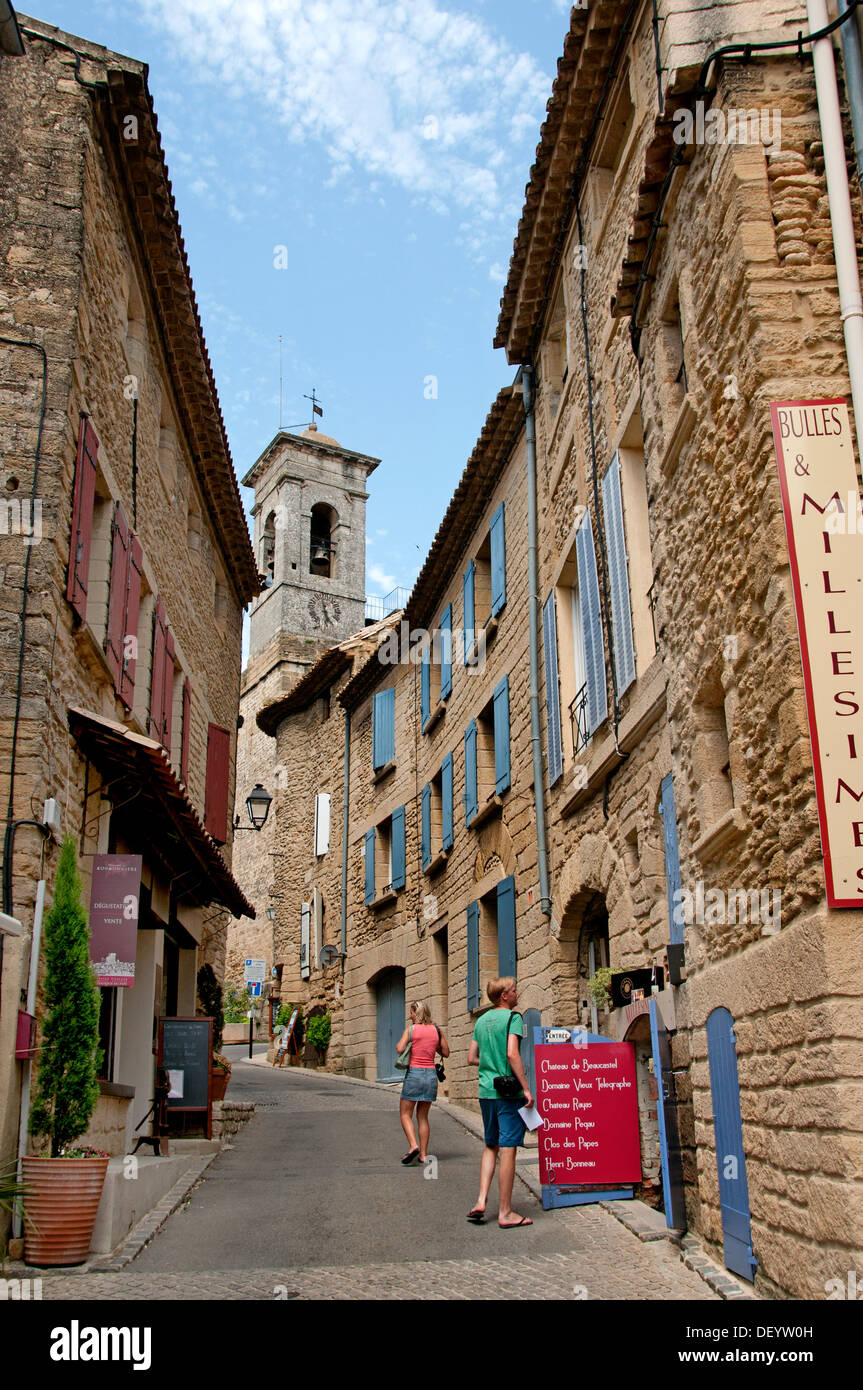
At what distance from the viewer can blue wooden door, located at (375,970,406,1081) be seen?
1888 centimetres

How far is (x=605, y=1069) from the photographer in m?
7.73

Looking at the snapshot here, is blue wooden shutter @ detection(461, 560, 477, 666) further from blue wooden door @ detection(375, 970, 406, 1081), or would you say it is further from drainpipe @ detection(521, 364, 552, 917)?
blue wooden door @ detection(375, 970, 406, 1081)

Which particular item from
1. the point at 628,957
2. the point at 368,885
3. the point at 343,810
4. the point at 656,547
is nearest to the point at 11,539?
the point at 656,547

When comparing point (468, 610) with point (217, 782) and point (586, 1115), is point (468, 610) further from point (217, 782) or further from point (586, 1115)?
point (586, 1115)

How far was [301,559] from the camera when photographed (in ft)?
132

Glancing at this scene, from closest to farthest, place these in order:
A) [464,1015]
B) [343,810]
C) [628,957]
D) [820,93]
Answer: [820,93] < [628,957] < [464,1015] < [343,810]

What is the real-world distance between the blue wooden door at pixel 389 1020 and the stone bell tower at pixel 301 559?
15.9 metres

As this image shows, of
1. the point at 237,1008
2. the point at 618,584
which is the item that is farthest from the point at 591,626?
the point at 237,1008

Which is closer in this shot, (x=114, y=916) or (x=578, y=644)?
(x=114, y=916)

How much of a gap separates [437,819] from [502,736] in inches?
171

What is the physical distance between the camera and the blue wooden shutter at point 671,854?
7.05 meters

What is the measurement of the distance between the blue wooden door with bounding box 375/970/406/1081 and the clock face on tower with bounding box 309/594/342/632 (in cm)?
2072

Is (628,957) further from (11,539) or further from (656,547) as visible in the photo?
(11,539)

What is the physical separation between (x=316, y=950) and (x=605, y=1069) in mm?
15837
